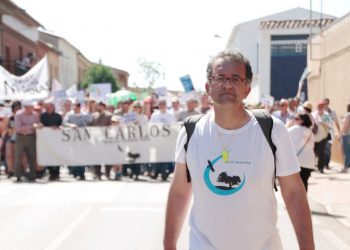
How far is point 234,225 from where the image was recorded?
305cm

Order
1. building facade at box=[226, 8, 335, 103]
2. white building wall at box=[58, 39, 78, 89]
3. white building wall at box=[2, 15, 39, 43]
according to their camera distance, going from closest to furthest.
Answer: white building wall at box=[2, 15, 39, 43] < building facade at box=[226, 8, 335, 103] < white building wall at box=[58, 39, 78, 89]

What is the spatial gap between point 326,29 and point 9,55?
2336 centimetres

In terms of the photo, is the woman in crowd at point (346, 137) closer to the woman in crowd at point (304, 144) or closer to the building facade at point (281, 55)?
the woman in crowd at point (304, 144)

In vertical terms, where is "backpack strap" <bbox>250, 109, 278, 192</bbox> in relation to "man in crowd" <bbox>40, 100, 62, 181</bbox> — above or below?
above

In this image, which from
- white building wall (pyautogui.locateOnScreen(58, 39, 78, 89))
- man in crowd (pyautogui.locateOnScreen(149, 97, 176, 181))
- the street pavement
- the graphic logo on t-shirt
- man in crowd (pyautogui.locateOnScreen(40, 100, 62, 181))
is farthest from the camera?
white building wall (pyautogui.locateOnScreen(58, 39, 78, 89))

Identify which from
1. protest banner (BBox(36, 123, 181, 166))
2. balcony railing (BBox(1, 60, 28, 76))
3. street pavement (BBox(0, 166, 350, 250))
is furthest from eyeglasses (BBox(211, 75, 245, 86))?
balcony railing (BBox(1, 60, 28, 76))

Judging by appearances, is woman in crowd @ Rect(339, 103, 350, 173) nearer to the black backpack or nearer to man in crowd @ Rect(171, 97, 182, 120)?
man in crowd @ Rect(171, 97, 182, 120)

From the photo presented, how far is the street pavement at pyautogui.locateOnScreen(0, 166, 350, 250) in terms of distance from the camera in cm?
791

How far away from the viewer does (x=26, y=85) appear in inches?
675

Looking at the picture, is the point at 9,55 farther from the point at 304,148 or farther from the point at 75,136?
the point at 304,148

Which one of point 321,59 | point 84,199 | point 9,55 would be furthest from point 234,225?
point 9,55

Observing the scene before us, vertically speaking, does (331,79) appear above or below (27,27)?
below

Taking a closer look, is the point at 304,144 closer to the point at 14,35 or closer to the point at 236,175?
the point at 236,175

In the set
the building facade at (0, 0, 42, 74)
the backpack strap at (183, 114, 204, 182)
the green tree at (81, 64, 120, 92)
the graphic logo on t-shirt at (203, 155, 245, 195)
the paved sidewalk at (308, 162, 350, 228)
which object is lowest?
the paved sidewalk at (308, 162, 350, 228)
